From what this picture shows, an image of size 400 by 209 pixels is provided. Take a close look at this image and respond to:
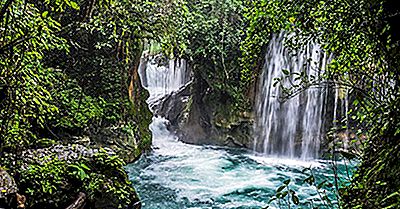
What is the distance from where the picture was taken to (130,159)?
820 cm

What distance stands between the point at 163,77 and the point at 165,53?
14091mm

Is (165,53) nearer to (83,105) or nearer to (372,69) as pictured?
(372,69)

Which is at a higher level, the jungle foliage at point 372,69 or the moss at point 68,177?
the jungle foliage at point 372,69

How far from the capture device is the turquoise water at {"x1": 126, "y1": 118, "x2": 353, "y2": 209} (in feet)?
19.3

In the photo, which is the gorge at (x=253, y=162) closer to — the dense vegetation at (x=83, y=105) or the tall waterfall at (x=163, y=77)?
the dense vegetation at (x=83, y=105)

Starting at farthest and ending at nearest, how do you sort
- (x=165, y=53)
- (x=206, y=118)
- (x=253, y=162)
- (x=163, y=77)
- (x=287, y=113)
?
(x=163, y=77), (x=206, y=118), (x=287, y=113), (x=253, y=162), (x=165, y=53)

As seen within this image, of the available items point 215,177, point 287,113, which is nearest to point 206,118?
point 287,113

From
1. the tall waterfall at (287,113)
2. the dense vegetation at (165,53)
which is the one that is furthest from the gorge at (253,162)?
the dense vegetation at (165,53)

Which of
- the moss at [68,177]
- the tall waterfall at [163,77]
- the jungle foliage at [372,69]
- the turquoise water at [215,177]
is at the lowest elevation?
the turquoise water at [215,177]

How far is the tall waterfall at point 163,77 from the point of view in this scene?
17.2m

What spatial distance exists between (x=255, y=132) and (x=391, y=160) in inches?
366

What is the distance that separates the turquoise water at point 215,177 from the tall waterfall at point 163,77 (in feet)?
21.7

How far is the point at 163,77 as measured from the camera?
18.0 meters

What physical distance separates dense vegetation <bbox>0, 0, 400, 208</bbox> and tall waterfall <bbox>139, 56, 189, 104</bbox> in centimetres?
503
